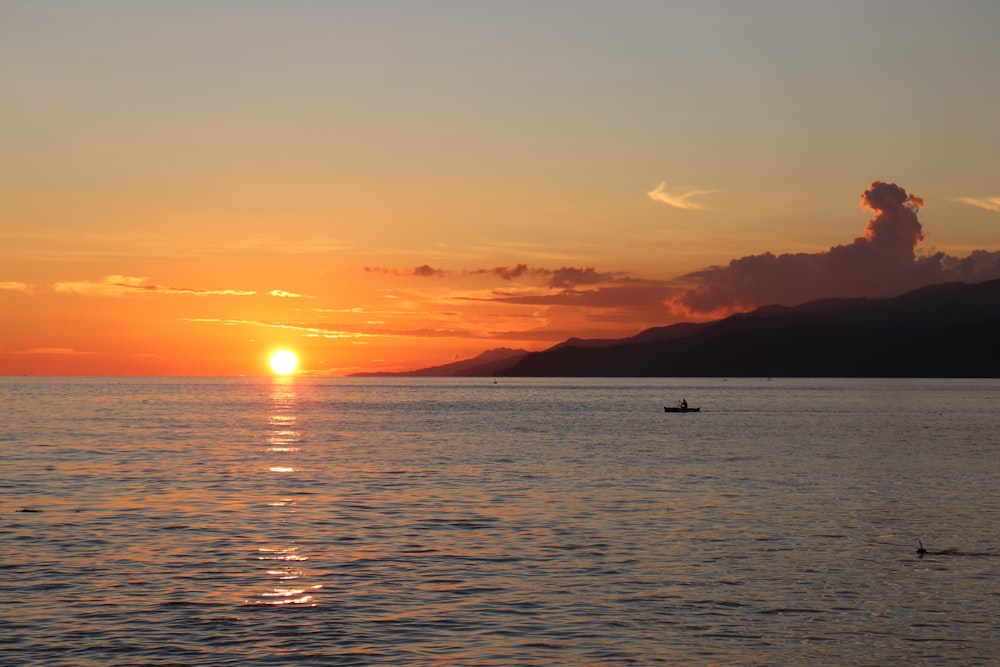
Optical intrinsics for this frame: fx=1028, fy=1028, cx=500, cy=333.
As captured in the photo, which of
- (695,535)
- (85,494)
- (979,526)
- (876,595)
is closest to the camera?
(876,595)

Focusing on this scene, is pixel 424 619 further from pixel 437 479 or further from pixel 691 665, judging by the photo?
pixel 437 479

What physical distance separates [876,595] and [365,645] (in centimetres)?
1720

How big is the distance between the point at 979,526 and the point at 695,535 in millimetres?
14312

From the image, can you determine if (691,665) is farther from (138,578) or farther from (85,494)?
(85,494)

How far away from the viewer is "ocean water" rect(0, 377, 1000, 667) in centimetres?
2777

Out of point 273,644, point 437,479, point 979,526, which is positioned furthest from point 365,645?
point 437,479

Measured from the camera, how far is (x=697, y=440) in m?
116

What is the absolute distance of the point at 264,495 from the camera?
200ft

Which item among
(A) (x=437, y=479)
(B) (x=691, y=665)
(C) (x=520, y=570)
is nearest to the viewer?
(B) (x=691, y=665)

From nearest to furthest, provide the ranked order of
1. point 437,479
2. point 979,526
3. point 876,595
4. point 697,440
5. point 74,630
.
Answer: point 74,630
point 876,595
point 979,526
point 437,479
point 697,440

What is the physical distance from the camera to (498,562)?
127ft

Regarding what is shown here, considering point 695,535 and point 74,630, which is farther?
point 695,535

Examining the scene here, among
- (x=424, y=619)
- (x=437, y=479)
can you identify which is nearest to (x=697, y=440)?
(x=437, y=479)

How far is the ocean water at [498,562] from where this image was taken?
27.8 metres
